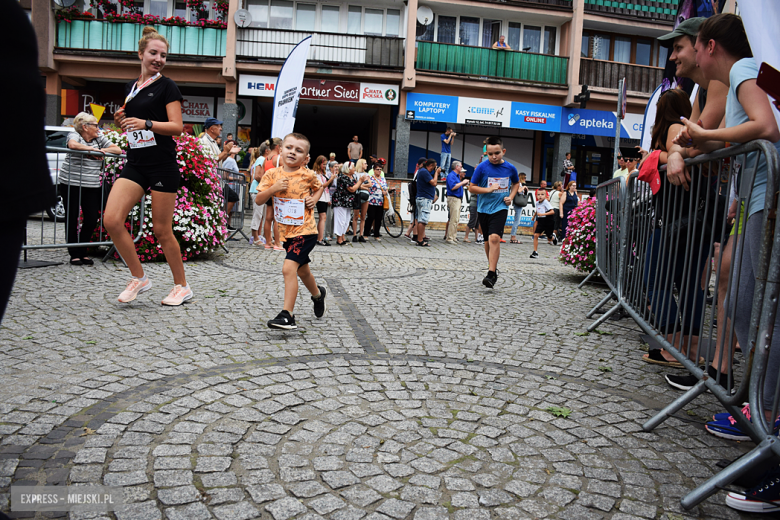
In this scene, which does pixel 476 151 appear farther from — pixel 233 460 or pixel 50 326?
pixel 233 460

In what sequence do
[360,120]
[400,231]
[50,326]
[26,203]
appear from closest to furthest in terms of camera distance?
1. [26,203]
2. [50,326]
3. [400,231]
4. [360,120]

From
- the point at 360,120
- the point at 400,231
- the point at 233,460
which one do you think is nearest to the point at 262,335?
the point at 233,460

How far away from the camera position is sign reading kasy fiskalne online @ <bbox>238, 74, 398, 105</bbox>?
23.1m

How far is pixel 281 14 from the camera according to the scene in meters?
24.7

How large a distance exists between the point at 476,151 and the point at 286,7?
9632 millimetres

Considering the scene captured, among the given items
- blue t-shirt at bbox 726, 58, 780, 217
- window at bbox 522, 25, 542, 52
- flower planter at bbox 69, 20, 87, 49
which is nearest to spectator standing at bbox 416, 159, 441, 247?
blue t-shirt at bbox 726, 58, 780, 217

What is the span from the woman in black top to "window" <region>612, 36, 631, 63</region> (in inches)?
1024

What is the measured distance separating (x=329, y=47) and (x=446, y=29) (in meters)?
5.39

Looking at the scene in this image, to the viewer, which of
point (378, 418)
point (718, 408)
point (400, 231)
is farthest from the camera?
point (400, 231)

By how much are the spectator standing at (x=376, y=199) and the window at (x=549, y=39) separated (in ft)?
48.7

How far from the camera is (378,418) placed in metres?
3.05

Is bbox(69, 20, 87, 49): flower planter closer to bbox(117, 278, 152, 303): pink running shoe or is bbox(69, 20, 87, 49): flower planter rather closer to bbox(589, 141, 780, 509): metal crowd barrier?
bbox(117, 278, 152, 303): pink running shoe

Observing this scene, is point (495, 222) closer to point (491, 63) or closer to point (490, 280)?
point (490, 280)

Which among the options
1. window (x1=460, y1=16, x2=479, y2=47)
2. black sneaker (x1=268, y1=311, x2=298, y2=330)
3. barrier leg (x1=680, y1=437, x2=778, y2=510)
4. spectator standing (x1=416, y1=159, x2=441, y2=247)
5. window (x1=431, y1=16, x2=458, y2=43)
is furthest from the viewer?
window (x1=460, y1=16, x2=479, y2=47)
